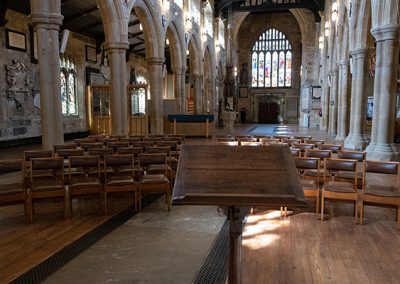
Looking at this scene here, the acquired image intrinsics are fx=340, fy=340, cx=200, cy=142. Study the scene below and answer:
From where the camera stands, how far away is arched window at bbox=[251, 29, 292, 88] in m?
33.7

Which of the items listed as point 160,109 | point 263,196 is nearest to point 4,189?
point 263,196

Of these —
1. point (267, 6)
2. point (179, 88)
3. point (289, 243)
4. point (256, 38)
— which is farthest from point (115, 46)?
point (256, 38)

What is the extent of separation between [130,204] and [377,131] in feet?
23.7

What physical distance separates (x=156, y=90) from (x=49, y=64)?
281 inches

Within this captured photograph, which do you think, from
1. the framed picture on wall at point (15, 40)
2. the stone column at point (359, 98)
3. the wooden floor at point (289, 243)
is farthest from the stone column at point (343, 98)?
the framed picture on wall at point (15, 40)

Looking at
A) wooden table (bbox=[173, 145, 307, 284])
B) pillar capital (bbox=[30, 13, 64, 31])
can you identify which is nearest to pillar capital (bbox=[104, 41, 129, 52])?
pillar capital (bbox=[30, 13, 64, 31])

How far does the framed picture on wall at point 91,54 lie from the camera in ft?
57.4

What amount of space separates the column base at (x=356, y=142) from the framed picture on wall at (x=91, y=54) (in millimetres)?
13096

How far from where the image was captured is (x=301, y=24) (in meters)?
29.8

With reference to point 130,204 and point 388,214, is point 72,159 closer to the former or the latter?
point 130,204

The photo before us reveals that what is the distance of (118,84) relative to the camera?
11133 mm

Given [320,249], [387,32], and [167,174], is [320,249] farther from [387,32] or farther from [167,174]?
[387,32]

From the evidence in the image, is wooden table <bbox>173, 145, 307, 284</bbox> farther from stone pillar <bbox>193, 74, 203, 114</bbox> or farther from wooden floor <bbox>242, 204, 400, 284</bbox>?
stone pillar <bbox>193, 74, 203, 114</bbox>

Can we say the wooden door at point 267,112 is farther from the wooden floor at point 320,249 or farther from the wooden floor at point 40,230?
the wooden floor at point 40,230
